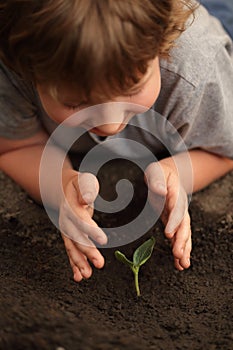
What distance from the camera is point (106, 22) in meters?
1.09

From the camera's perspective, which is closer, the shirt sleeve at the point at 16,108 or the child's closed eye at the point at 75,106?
the child's closed eye at the point at 75,106

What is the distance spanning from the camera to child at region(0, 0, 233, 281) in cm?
110

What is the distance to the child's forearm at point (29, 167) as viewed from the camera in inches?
66.3

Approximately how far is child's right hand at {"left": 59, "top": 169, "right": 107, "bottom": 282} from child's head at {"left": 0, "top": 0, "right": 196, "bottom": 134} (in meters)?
0.23

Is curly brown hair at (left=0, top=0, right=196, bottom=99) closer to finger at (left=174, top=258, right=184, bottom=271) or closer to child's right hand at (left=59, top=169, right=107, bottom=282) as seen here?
child's right hand at (left=59, top=169, right=107, bottom=282)

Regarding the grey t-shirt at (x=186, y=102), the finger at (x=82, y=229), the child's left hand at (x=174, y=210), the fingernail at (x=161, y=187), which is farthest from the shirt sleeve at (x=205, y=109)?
the finger at (x=82, y=229)

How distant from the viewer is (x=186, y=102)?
1.58 m

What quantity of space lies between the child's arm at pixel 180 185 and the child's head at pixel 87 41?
324mm

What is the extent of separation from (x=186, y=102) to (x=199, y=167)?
230mm

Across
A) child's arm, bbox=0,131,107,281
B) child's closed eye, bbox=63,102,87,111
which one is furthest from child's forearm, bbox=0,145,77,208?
child's closed eye, bbox=63,102,87,111

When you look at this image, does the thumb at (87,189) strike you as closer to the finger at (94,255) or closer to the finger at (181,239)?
the finger at (94,255)

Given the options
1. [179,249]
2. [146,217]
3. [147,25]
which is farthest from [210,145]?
[147,25]

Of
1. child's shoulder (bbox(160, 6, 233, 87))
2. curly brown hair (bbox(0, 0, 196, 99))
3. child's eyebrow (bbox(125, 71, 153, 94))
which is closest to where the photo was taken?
curly brown hair (bbox(0, 0, 196, 99))

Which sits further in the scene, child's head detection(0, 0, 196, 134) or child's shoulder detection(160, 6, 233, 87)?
child's shoulder detection(160, 6, 233, 87)
